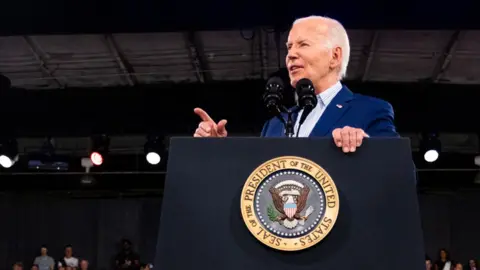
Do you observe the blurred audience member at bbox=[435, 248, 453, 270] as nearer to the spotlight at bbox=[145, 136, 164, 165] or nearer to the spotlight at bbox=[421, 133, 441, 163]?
the spotlight at bbox=[421, 133, 441, 163]

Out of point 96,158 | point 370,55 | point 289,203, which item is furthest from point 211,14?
point 96,158

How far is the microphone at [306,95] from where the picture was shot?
1.49 metres

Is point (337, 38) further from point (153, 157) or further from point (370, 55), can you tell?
point (153, 157)

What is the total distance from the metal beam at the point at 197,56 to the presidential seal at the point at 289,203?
6.28 meters

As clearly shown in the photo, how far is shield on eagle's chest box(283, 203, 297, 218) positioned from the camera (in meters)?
1.24

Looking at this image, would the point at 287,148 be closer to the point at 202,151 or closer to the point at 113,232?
the point at 202,151

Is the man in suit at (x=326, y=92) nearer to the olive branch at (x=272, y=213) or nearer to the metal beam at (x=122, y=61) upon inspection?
the olive branch at (x=272, y=213)

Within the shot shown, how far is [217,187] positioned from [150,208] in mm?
12897

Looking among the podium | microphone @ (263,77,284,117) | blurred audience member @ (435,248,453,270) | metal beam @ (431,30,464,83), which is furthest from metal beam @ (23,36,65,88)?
the podium

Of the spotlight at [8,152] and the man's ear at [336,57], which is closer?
the man's ear at [336,57]

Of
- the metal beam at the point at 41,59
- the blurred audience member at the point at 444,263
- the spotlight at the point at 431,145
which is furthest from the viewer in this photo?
the blurred audience member at the point at 444,263

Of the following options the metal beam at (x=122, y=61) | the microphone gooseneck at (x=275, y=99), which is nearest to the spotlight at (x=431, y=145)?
the metal beam at (x=122, y=61)

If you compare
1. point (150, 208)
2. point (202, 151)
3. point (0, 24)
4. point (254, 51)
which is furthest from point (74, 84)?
point (202, 151)

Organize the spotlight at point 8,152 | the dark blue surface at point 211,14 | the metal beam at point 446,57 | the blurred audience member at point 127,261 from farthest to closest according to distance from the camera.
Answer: the blurred audience member at point 127,261 < the spotlight at point 8,152 < the metal beam at point 446,57 < the dark blue surface at point 211,14
